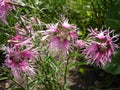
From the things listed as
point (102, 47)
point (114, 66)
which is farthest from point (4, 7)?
point (114, 66)

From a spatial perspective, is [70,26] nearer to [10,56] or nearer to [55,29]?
[55,29]

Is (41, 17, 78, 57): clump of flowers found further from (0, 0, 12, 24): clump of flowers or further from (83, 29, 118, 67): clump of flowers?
(0, 0, 12, 24): clump of flowers

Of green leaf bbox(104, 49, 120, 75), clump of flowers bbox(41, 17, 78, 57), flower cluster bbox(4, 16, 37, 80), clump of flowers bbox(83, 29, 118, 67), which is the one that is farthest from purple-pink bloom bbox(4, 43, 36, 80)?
green leaf bbox(104, 49, 120, 75)

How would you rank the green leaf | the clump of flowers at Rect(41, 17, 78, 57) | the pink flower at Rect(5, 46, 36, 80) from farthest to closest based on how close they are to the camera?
the green leaf, the pink flower at Rect(5, 46, 36, 80), the clump of flowers at Rect(41, 17, 78, 57)

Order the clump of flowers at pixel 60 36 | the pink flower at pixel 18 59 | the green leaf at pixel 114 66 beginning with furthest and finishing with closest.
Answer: the green leaf at pixel 114 66
the pink flower at pixel 18 59
the clump of flowers at pixel 60 36

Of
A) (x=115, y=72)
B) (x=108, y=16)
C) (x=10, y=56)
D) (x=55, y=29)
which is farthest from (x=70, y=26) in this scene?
(x=108, y=16)

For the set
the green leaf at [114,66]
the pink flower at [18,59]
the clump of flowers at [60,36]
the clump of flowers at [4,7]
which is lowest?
the green leaf at [114,66]

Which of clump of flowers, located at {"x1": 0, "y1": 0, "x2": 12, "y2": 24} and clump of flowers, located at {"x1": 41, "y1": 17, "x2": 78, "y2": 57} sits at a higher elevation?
clump of flowers, located at {"x1": 0, "y1": 0, "x2": 12, "y2": 24}

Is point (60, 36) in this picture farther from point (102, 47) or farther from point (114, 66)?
point (114, 66)

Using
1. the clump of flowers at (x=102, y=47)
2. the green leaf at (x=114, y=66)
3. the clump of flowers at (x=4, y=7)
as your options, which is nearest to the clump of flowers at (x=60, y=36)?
the clump of flowers at (x=102, y=47)

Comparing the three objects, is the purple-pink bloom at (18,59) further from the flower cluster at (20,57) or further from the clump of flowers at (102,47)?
the clump of flowers at (102,47)

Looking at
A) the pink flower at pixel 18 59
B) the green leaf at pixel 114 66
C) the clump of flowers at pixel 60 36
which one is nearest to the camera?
the clump of flowers at pixel 60 36
